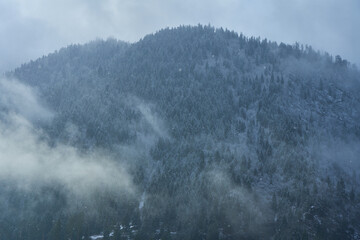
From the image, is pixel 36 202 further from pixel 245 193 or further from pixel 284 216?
pixel 284 216

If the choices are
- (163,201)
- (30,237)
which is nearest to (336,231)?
(163,201)

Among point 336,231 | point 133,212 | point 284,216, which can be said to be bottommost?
point 336,231

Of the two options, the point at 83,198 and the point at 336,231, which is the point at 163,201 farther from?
the point at 336,231

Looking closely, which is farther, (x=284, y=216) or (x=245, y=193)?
(x=245, y=193)

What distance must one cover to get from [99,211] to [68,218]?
1545 cm

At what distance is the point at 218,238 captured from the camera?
545 feet

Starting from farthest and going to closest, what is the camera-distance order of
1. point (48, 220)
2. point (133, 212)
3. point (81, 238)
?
1. point (133, 212)
2. point (48, 220)
3. point (81, 238)

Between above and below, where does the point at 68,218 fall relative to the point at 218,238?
above

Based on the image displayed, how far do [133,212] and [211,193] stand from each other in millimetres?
42959

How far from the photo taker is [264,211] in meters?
188

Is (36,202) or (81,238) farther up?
(36,202)

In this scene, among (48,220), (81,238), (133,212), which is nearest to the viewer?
(81,238)

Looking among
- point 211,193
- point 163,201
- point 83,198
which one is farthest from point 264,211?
point 83,198

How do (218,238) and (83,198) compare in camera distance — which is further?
(83,198)
